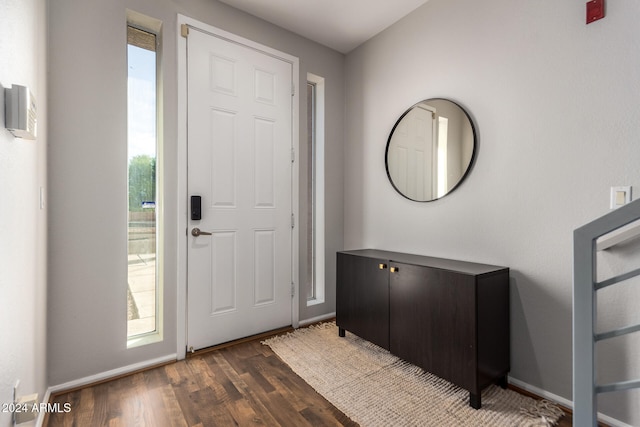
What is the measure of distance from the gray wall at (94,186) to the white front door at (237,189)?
0.16 meters

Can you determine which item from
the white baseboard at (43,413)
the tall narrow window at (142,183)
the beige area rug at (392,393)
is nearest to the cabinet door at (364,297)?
the beige area rug at (392,393)

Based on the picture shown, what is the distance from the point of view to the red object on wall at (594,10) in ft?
5.05

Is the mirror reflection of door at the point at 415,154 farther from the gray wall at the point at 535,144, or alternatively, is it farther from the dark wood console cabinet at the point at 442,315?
the dark wood console cabinet at the point at 442,315

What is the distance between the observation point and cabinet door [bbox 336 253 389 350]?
217 cm

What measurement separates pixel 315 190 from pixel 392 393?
1.89 metres

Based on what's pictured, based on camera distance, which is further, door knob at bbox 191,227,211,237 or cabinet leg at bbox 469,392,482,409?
door knob at bbox 191,227,211,237

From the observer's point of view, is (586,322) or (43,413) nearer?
(586,322)

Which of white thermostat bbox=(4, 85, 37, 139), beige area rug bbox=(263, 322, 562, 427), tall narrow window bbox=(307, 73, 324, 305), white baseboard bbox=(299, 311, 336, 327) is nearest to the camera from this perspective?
white thermostat bbox=(4, 85, 37, 139)

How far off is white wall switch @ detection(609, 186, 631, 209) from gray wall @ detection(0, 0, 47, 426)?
252cm

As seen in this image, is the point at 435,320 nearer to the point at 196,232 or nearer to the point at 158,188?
the point at 196,232

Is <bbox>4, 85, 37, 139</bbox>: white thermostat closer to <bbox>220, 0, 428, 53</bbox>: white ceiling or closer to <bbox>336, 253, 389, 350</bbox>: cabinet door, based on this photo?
<bbox>220, 0, 428, 53</bbox>: white ceiling

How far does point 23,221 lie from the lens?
4.24 feet

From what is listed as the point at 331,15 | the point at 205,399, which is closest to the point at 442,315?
the point at 205,399

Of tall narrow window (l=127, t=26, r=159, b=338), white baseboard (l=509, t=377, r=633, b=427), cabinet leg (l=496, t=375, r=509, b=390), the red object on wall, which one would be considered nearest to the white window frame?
tall narrow window (l=127, t=26, r=159, b=338)
